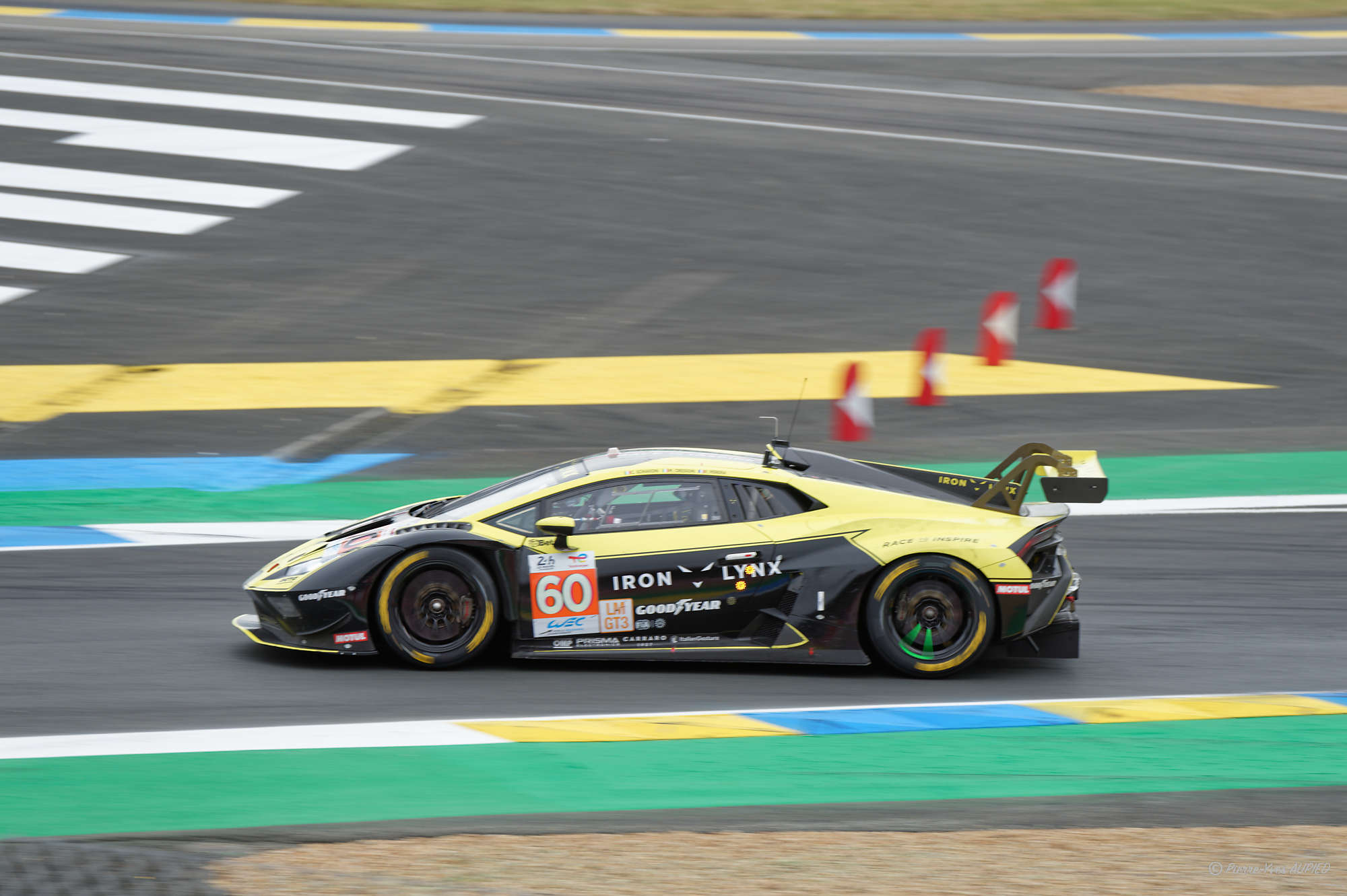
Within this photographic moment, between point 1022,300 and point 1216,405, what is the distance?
140 inches

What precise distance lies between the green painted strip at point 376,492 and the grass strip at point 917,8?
23.0m

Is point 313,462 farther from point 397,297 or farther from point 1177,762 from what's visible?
point 1177,762

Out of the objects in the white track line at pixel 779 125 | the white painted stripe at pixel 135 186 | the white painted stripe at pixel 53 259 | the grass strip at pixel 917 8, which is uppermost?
the grass strip at pixel 917 8

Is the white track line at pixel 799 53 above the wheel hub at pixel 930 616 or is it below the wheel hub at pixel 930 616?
above

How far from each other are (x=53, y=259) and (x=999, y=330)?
1097cm

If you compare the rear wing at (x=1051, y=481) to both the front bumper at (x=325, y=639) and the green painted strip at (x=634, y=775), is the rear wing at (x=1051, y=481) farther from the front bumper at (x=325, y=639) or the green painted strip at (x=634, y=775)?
the front bumper at (x=325, y=639)

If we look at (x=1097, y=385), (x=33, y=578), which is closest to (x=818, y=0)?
(x=1097, y=385)

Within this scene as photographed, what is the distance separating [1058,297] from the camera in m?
17.3

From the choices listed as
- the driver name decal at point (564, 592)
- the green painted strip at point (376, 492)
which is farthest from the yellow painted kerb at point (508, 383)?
the driver name decal at point (564, 592)

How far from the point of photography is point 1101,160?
23547 millimetres

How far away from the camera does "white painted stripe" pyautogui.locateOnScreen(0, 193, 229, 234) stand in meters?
20.2

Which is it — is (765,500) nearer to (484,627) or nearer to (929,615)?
(929,615)

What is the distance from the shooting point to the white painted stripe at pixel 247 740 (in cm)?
741

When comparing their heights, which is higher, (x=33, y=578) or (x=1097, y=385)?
(x=1097, y=385)
